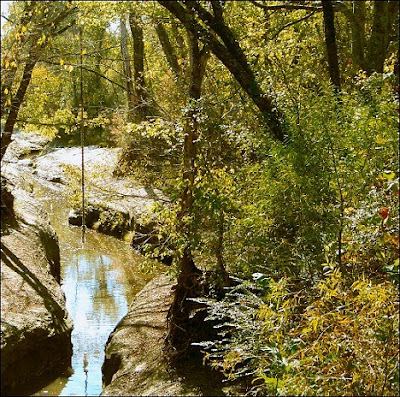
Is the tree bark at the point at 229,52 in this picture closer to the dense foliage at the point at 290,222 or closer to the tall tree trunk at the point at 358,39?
the dense foliage at the point at 290,222

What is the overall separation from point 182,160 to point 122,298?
11.9 feet

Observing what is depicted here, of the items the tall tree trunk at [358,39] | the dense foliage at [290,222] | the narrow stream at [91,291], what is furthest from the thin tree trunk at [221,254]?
the tall tree trunk at [358,39]

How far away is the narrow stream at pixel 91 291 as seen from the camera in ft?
21.8

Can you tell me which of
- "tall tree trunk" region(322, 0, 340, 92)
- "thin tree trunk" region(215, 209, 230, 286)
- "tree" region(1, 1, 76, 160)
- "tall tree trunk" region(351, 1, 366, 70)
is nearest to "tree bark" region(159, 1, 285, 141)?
"thin tree trunk" region(215, 209, 230, 286)

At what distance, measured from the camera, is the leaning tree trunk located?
6.25m

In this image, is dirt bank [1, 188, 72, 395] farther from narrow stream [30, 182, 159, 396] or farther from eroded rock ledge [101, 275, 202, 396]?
eroded rock ledge [101, 275, 202, 396]

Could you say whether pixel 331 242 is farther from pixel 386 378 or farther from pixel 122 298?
pixel 122 298

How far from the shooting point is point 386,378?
423 cm

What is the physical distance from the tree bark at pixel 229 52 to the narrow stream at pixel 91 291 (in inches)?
133

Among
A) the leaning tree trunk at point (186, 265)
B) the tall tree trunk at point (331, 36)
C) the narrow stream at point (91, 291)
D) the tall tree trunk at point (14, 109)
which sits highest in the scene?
the tall tree trunk at point (331, 36)

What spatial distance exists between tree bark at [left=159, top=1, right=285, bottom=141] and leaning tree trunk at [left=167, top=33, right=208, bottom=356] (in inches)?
30.5

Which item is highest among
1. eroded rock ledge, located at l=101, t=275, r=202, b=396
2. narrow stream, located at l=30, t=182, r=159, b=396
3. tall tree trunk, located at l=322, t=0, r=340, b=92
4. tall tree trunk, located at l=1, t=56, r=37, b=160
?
tall tree trunk, located at l=322, t=0, r=340, b=92

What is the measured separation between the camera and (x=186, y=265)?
21.1ft

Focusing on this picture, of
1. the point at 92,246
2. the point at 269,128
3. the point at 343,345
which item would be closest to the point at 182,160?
the point at 269,128
